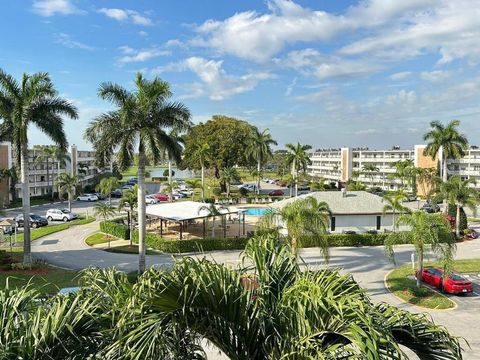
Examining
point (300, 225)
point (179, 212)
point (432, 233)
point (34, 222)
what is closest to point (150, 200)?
point (34, 222)

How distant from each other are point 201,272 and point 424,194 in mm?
82300

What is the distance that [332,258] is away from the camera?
33000 mm

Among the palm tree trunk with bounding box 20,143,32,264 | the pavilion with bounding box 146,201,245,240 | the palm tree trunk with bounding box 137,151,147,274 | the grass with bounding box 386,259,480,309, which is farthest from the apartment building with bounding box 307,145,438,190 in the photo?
the palm tree trunk with bounding box 20,143,32,264

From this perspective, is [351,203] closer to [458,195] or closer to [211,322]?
[458,195]

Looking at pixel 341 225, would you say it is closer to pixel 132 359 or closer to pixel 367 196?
pixel 367 196

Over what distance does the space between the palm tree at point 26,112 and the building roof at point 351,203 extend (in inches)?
820

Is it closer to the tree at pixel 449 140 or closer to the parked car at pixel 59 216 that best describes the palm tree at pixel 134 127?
the parked car at pixel 59 216

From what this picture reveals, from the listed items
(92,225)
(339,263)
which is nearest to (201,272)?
(339,263)

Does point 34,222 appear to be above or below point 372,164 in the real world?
below

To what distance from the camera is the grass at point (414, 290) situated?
22312 mm

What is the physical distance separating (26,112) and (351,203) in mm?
29232

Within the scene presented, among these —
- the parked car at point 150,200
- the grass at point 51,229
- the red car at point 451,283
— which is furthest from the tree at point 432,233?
the parked car at point 150,200

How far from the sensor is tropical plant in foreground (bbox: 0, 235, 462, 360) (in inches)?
208

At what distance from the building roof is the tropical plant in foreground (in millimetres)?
33028
